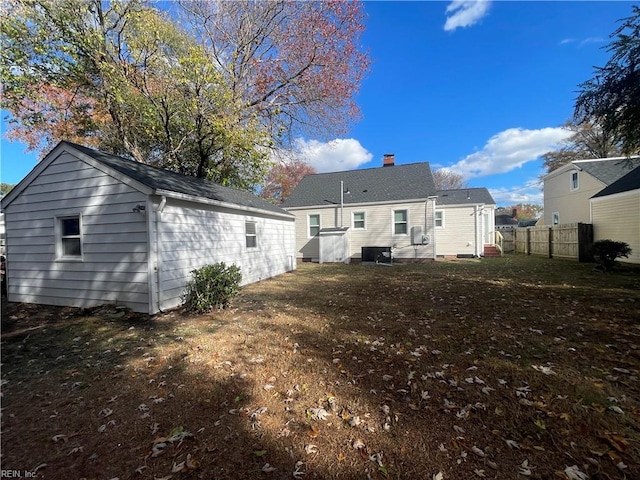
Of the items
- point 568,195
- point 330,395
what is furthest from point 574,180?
point 330,395

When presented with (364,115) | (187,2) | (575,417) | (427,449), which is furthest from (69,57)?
(575,417)

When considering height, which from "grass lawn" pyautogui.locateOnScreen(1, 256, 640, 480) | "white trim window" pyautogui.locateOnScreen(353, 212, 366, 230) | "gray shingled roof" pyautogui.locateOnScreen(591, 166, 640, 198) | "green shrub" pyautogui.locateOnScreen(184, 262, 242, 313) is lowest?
"grass lawn" pyautogui.locateOnScreen(1, 256, 640, 480)

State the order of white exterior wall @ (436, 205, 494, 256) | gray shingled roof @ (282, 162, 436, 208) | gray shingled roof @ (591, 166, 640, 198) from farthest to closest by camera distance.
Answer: white exterior wall @ (436, 205, 494, 256) < gray shingled roof @ (282, 162, 436, 208) < gray shingled roof @ (591, 166, 640, 198)

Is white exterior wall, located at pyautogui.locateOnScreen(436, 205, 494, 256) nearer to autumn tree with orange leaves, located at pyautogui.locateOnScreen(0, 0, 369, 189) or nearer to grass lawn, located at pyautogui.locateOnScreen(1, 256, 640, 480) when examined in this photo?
autumn tree with orange leaves, located at pyautogui.locateOnScreen(0, 0, 369, 189)

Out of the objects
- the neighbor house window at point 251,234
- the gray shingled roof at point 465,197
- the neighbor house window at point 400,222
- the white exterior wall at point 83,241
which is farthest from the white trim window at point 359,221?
the white exterior wall at point 83,241

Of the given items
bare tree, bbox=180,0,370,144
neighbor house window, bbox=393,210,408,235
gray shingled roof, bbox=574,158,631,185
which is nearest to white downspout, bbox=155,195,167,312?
bare tree, bbox=180,0,370,144

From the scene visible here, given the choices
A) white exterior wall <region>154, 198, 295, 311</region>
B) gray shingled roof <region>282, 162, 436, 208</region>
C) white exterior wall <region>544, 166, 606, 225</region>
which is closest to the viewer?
white exterior wall <region>154, 198, 295, 311</region>

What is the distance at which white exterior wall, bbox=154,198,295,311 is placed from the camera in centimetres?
647

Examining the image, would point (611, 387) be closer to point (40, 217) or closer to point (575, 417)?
point (575, 417)

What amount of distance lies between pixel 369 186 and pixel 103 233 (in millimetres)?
14374

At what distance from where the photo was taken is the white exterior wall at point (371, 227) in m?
15.9

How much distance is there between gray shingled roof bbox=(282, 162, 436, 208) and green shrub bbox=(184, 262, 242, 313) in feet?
39.2

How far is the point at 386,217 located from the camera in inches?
651

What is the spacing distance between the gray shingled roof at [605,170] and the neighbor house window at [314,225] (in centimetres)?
1659
